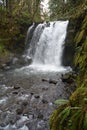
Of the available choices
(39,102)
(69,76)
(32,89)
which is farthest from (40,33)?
(39,102)

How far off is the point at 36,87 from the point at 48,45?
740cm

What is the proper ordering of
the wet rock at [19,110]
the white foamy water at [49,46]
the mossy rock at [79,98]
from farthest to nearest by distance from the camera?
→ the white foamy water at [49,46] → the wet rock at [19,110] → the mossy rock at [79,98]

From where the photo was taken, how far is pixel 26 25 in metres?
18.2

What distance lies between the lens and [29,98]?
774cm

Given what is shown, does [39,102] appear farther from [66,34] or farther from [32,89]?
[66,34]

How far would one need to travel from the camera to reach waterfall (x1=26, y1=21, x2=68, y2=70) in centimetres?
1534

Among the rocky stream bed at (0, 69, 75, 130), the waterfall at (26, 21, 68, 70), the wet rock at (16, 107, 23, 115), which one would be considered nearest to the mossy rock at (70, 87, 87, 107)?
the rocky stream bed at (0, 69, 75, 130)

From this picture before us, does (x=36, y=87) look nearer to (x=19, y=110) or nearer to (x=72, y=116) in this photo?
(x=19, y=110)

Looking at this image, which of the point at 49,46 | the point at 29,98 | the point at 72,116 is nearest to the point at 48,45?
the point at 49,46

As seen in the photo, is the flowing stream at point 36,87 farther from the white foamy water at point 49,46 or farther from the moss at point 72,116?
the moss at point 72,116

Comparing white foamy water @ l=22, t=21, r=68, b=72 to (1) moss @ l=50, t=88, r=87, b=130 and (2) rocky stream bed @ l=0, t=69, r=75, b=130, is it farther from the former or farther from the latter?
(1) moss @ l=50, t=88, r=87, b=130

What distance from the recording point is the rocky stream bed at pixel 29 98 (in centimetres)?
584

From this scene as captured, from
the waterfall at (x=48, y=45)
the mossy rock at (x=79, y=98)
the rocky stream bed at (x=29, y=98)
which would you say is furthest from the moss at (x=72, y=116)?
the waterfall at (x=48, y=45)

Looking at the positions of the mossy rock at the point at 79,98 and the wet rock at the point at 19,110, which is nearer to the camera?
the mossy rock at the point at 79,98
